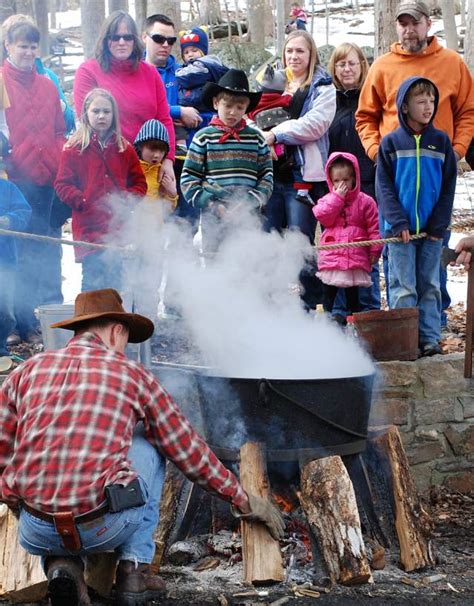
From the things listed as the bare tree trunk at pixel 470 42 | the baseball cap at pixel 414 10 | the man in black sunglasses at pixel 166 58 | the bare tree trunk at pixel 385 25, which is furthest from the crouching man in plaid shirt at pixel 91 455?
the bare tree trunk at pixel 470 42

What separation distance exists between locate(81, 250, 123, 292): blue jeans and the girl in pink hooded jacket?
1.46 m

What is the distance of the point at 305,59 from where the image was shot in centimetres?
670

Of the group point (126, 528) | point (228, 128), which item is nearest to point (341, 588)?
point (126, 528)

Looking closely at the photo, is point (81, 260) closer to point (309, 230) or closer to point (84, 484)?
point (309, 230)

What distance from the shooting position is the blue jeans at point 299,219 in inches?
255

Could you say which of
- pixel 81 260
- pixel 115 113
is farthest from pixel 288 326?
pixel 115 113

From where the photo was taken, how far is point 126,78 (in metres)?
6.50

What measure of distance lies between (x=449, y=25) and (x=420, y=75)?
18.2 m

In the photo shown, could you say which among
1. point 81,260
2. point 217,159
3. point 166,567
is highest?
point 217,159

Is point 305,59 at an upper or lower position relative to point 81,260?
upper

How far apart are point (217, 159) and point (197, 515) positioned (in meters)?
2.57

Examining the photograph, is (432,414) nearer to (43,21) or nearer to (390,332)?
(390,332)

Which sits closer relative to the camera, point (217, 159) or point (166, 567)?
point (166, 567)

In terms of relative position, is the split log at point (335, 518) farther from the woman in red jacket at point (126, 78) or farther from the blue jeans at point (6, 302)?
the woman in red jacket at point (126, 78)
